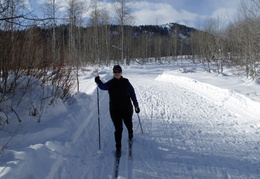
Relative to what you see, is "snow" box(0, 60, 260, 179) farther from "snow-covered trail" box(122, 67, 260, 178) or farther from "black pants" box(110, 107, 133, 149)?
"black pants" box(110, 107, 133, 149)

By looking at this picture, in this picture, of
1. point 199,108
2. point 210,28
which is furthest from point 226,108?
point 210,28

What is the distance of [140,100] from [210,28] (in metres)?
13.6

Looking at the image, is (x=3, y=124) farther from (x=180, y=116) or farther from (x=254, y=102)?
(x=254, y=102)

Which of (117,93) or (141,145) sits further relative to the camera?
(141,145)

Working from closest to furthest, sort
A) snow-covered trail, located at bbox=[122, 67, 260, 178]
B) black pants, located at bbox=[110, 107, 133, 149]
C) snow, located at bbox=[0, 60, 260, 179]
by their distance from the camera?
Answer: snow, located at bbox=[0, 60, 260, 179], snow-covered trail, located at bbox=[122, 67, 260, 178], black pants, located at bbox=[110, 107, 133, 149]

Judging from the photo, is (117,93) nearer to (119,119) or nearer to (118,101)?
(118,101)

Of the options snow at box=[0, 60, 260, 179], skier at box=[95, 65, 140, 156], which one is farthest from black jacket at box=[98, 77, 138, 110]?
snow at box=[0, 60, 260, 179]

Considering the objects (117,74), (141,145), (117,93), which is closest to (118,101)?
(117,93)

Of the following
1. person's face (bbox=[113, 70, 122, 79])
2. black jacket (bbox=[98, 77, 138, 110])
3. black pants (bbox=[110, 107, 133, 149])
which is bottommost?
black pants (bbox=[110, 107, 133, 149])

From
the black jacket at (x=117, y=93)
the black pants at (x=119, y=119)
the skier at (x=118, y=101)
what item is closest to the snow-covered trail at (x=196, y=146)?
the black pants at (x=119, y=119)

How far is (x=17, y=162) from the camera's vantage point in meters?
2.66

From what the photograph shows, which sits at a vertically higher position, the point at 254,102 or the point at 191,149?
the point at 254,102

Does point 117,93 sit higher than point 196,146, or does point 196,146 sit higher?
point 117,93

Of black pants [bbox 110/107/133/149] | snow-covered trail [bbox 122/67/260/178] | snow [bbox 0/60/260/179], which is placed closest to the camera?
snow [bbox 0/60/260/179]
